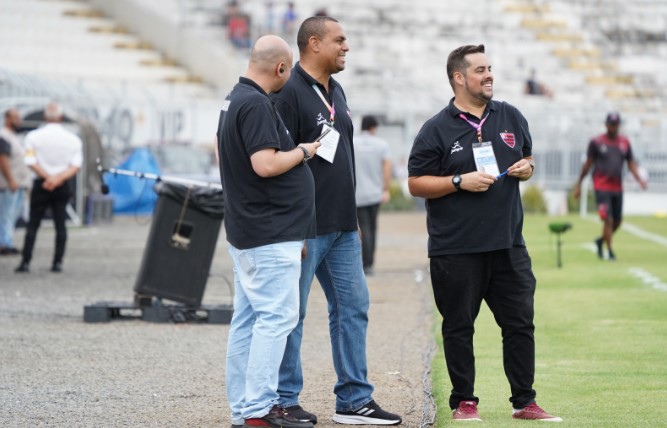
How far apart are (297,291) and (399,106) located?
31.8 metres

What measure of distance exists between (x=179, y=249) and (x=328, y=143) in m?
5.13

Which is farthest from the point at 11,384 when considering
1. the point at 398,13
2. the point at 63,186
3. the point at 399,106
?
the point at 398,13

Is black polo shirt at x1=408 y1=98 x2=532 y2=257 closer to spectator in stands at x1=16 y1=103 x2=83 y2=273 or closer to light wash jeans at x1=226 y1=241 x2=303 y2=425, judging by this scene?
light wash jeans at x1=226 y1=241 x2=303 y2=425

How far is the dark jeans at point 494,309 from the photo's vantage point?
778 centimetres

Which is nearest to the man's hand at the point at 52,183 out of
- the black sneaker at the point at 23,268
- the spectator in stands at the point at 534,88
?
the black sneaker at the point at 23,268

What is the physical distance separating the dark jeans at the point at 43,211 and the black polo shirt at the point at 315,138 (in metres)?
10.5

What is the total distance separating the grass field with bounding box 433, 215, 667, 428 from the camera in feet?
27.1

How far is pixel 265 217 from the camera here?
24.0ft

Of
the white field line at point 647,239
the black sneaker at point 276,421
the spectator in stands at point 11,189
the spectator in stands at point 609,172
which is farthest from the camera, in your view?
the spectator in stands at point 11,189

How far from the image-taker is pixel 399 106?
39062mm

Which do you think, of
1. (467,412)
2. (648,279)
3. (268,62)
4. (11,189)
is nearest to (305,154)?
(268,62)

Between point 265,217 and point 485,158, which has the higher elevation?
point 485,158

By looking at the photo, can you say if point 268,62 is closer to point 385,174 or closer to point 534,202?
point 385,174

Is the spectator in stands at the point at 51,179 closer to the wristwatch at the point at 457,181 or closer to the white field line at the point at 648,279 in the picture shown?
the white field line at the point at 648,279
